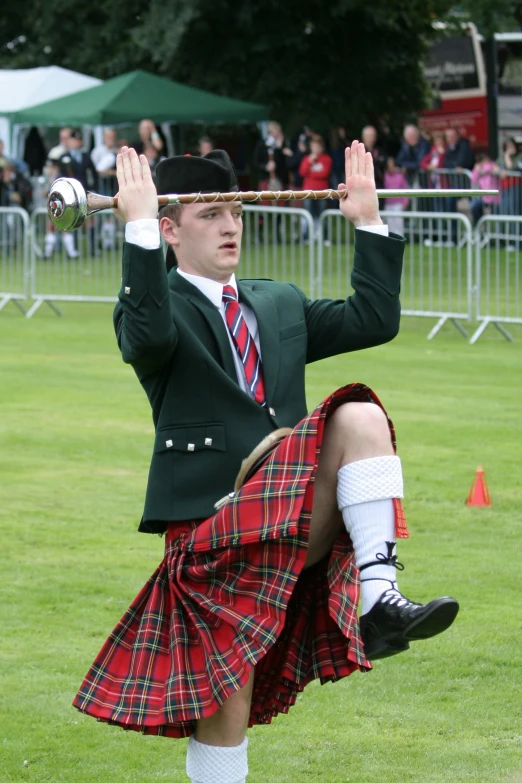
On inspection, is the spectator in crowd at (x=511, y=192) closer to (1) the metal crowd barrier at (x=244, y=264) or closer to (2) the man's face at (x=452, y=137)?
(2) the man's face at (x=452, y=137)

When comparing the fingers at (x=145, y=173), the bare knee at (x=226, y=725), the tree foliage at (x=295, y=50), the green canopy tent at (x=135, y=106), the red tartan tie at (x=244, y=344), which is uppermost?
the tree foliage at (x=295, y=50)

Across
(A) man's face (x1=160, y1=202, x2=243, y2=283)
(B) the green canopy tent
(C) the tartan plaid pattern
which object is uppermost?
(B) the green canopy tent

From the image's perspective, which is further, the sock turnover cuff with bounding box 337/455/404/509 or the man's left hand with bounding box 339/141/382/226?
the man's left hand with bounding box 339/141/382/226

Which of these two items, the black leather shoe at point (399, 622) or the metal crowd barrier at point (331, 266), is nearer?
the black leather shoe at point (399, 622)

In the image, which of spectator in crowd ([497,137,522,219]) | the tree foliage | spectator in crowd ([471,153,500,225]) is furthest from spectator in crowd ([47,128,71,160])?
spectator in crowd ([497,137,522,219])

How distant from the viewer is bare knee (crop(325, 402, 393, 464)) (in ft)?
11.8

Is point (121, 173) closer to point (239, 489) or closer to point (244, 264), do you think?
point (239, 489)

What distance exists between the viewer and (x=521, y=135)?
26547mm

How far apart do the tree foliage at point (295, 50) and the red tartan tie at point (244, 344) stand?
21.8 meters

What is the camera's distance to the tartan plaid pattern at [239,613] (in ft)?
11.8

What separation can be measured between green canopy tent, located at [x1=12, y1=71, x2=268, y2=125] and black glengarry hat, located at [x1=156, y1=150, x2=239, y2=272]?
63.9 ft

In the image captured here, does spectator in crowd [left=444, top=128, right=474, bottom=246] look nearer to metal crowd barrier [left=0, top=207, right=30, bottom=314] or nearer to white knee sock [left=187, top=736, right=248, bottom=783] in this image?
metal crowd barrier [left=0, top=207, right=30, bottom=314]

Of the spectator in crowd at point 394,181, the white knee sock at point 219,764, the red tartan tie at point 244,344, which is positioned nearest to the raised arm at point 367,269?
the red tartan tie at point 244,344

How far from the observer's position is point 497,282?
1391cm
